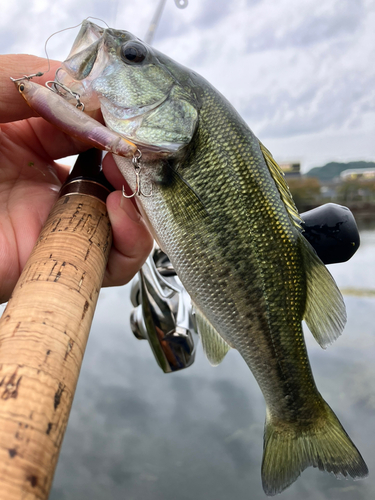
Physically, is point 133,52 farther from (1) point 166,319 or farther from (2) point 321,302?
(1) point 166,319

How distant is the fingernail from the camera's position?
1.43m

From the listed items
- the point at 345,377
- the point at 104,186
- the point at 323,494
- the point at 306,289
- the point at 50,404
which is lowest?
the point at 50,404

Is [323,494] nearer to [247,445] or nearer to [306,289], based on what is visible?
[247,445]

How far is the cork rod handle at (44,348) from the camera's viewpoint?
1.77 feet

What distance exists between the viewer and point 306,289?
1.39 meters

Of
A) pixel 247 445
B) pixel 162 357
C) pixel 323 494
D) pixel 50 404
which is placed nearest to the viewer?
pixel 50 404

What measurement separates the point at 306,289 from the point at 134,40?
1.15m

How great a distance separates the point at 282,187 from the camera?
1381 millimetres

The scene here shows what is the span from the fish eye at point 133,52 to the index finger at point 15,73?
32 cm

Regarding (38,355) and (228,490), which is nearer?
(38,355)

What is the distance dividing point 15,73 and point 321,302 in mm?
1482

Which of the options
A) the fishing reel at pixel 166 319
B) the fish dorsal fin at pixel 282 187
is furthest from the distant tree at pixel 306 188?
the fish dorsal fin at pixel 282 187

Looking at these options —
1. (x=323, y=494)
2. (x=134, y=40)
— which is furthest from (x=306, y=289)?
(x=323, y=494)

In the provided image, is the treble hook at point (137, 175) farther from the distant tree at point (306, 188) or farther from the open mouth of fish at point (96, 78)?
the distant tree at point (306, 188)
